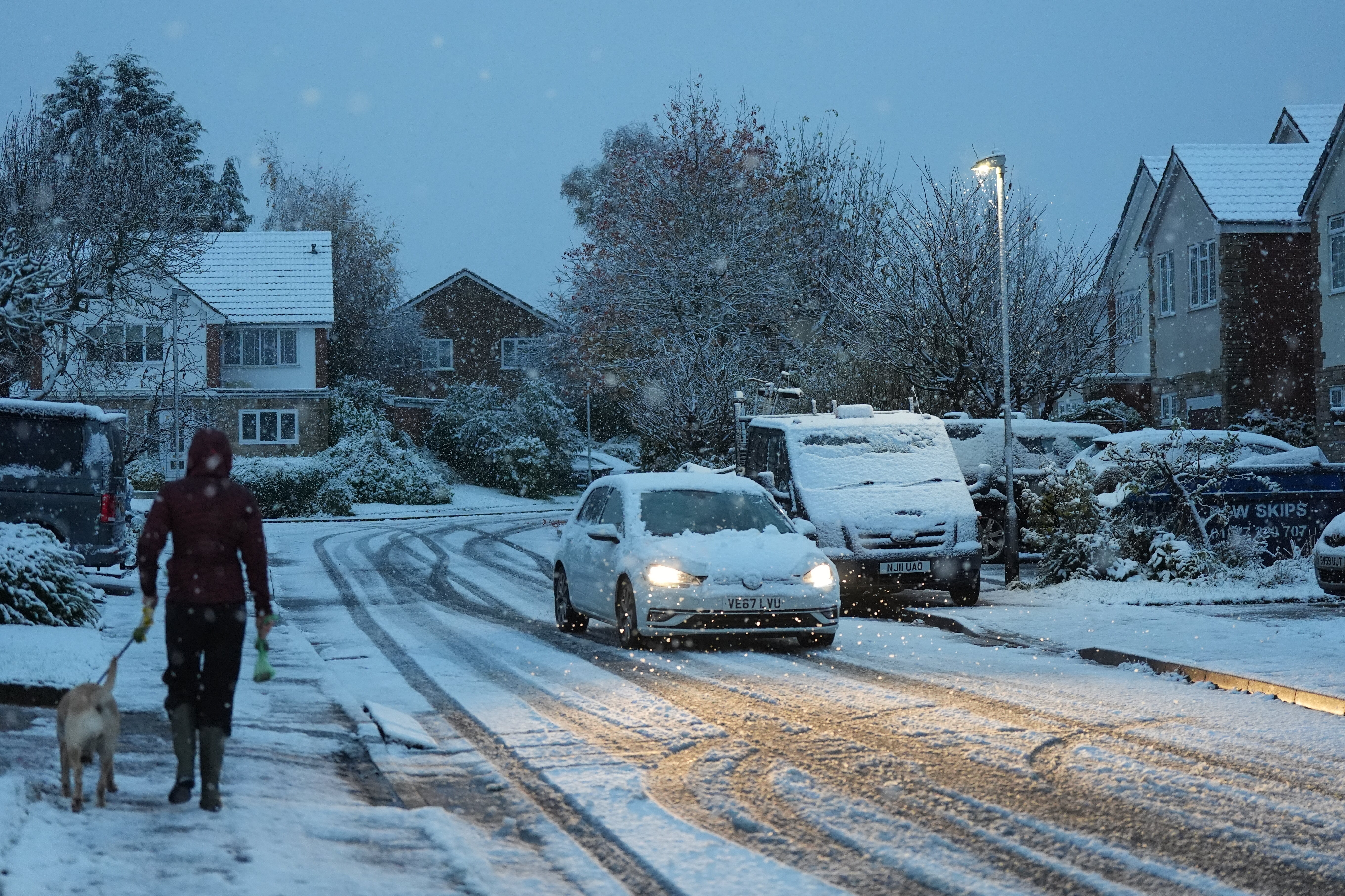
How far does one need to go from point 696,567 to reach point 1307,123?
33964 mm

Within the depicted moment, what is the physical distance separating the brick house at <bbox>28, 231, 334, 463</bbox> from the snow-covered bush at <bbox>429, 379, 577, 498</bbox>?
524 cm

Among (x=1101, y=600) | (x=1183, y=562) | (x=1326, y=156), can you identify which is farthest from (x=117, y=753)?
(x=1326, y=156)

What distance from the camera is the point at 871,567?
16.1m

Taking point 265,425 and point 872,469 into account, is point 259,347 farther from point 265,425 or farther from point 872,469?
point 872,469

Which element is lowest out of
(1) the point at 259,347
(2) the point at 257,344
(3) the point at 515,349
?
(1) the point at 259,347

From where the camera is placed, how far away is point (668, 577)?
12.5 metres

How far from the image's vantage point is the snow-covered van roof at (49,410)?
Answer: 660 inches

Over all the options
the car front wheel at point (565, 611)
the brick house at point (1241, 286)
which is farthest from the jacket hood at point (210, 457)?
the brick house at point (1241, 286)

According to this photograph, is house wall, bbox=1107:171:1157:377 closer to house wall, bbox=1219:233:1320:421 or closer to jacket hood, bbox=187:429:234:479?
house wall, bbox=1219:233:1320:421

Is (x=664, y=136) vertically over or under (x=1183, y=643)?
over

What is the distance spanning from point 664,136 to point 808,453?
101 feet

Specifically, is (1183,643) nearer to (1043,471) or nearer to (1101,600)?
(1101,600)

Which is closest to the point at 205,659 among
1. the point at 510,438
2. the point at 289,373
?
the point at 510,438

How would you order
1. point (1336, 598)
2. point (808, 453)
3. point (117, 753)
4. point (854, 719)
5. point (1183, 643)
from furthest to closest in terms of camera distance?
point (808, 453), point (1336, 598), point (1183, 643), point (854, 719), point (117, 753)
